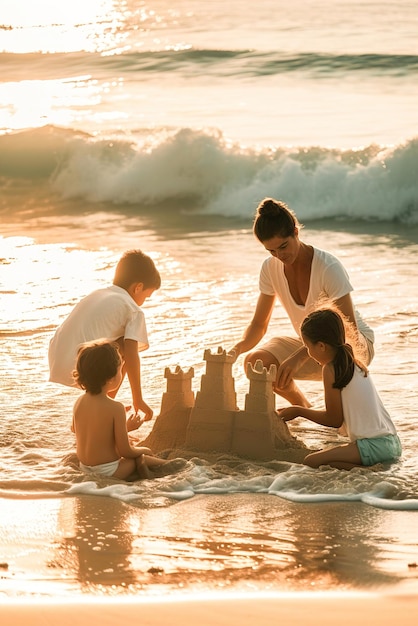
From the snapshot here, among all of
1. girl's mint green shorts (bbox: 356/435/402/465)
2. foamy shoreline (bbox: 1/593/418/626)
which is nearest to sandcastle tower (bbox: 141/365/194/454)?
girl's mint green shorts (bbox: 356/435/402/465)

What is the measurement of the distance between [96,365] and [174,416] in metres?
0.66

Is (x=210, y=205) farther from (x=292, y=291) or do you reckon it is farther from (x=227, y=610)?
(x=227, y=610)

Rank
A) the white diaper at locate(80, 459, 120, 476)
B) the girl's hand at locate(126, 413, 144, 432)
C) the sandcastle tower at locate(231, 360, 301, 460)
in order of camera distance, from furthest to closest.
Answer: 1. the girl's hand at locate(126, 413, 144, 432)
2. the sandcastle tower at locate(231, 360, 301, 460)
3. the white diaper at locate(80, 459, 120, 476)

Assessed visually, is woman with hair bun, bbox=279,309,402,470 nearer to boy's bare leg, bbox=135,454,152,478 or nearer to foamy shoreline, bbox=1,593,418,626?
boy's bare leg, bbox=135,454,152,478

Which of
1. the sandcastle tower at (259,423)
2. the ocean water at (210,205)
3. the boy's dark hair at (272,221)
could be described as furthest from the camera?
the boy's dark hair at (272,221)

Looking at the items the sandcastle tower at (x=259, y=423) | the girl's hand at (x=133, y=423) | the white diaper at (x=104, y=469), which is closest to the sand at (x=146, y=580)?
the white diaper at (x=104, y=469)

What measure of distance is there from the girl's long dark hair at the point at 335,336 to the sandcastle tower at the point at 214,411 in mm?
482

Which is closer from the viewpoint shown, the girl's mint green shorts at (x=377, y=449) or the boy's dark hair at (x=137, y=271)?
the girl's mint green shorts at (x=377, y=449)

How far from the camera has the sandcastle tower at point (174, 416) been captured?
5.70 metres

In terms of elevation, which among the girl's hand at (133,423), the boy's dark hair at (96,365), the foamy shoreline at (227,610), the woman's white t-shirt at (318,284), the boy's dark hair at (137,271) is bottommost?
the foamy shoreline at (227,610)

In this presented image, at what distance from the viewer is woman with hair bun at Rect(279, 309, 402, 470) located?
5332mm

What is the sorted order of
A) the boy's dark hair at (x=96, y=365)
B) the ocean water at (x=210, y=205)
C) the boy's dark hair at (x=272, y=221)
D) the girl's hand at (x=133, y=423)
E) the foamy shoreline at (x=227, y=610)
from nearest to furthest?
the foamy shoreline at (x=227, y=610) → the ocean water at (x=210, y=205) → the boy's dark hair at (x=96, y=365) → the boy's dark hair at (x=272, y=221) → the girl's hand at (x=133, y=423)

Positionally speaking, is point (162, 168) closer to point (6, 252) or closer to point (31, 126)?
point (31, 126)

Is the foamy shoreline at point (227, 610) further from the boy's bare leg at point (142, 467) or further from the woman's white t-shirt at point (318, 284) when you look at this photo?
the woman's white t-shirt at point (318, 284)
